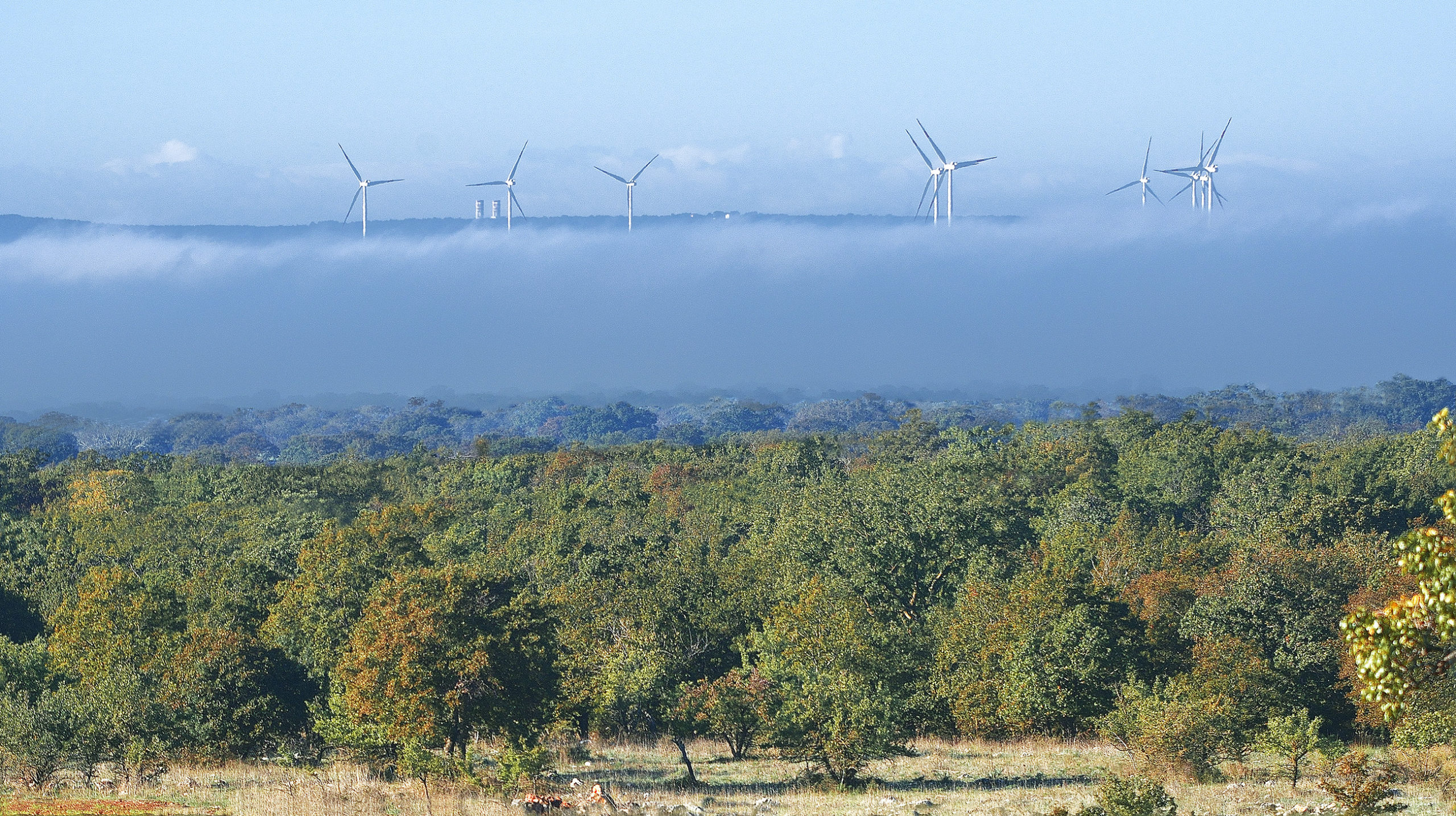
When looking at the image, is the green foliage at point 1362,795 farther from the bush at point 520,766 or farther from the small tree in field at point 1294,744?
the bush at point 520,766

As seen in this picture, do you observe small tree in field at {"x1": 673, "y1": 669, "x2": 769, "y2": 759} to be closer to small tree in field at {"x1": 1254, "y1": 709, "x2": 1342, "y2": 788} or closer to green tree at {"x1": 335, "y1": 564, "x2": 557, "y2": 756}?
green tree at {"x1": 335, "y1": 564, "x2": 557, "y2": 756}

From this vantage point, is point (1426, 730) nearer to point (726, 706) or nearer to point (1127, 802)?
point (1127, 802)

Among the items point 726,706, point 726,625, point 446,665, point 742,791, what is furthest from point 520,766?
point 726,625

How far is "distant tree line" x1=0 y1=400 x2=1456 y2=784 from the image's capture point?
49.9 metres

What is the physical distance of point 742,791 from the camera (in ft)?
163

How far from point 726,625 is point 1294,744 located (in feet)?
98.1

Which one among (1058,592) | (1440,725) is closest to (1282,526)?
(1058,592)

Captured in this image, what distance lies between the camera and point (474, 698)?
48.8m

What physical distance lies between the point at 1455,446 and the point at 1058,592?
4402 cm

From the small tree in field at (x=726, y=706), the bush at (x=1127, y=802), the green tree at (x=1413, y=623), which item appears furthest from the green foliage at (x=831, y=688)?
the green tree at (x=1413, y=623)

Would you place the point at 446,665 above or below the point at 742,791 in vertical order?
above

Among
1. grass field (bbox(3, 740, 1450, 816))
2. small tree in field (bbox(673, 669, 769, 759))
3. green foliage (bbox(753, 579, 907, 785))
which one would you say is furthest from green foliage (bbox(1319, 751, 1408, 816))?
small tree in field (bbox(673, 669, 769, 759))

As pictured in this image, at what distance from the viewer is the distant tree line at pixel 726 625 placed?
49.9m

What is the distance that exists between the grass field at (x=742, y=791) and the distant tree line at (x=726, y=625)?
128 centimetres
